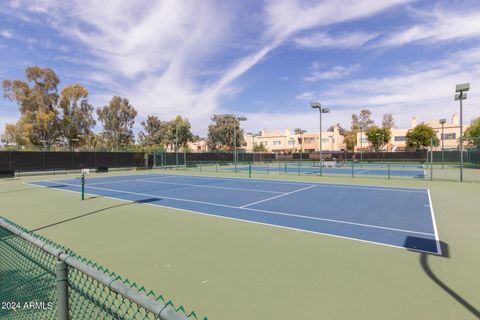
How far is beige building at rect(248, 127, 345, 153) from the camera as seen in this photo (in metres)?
87.7

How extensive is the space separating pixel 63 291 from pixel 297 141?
308 feet

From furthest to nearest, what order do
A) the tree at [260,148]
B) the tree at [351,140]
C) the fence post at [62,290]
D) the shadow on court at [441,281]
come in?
the tree at [260,148] < the tree at [351,140] < the shadow on court at [441,281] < the fence post at [62,290]

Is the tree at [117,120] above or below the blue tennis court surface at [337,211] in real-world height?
above

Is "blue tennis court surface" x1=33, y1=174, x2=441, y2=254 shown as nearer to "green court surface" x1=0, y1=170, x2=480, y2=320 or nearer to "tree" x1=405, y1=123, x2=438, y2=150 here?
"green court surface" x1=0, y1=170, x2=480, y2=320

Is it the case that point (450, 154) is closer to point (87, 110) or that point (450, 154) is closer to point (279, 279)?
point (279, 279)

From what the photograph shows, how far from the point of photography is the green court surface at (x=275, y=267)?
387 centimetres

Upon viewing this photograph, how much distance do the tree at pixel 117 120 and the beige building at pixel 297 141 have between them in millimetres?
46436

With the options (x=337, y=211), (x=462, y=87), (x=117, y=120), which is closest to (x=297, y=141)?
(x=117, y=120)

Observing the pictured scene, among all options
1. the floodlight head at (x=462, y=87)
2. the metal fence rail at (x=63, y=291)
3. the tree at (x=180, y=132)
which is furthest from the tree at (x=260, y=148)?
the metal fence rail at (x=63, y=291)

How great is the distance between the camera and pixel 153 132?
78500mm

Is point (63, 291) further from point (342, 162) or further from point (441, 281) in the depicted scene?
point (342, 162)

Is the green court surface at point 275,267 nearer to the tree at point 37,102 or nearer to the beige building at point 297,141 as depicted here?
the tree at point 37,102

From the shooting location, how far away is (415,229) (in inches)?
306

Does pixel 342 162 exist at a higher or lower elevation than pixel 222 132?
lower
